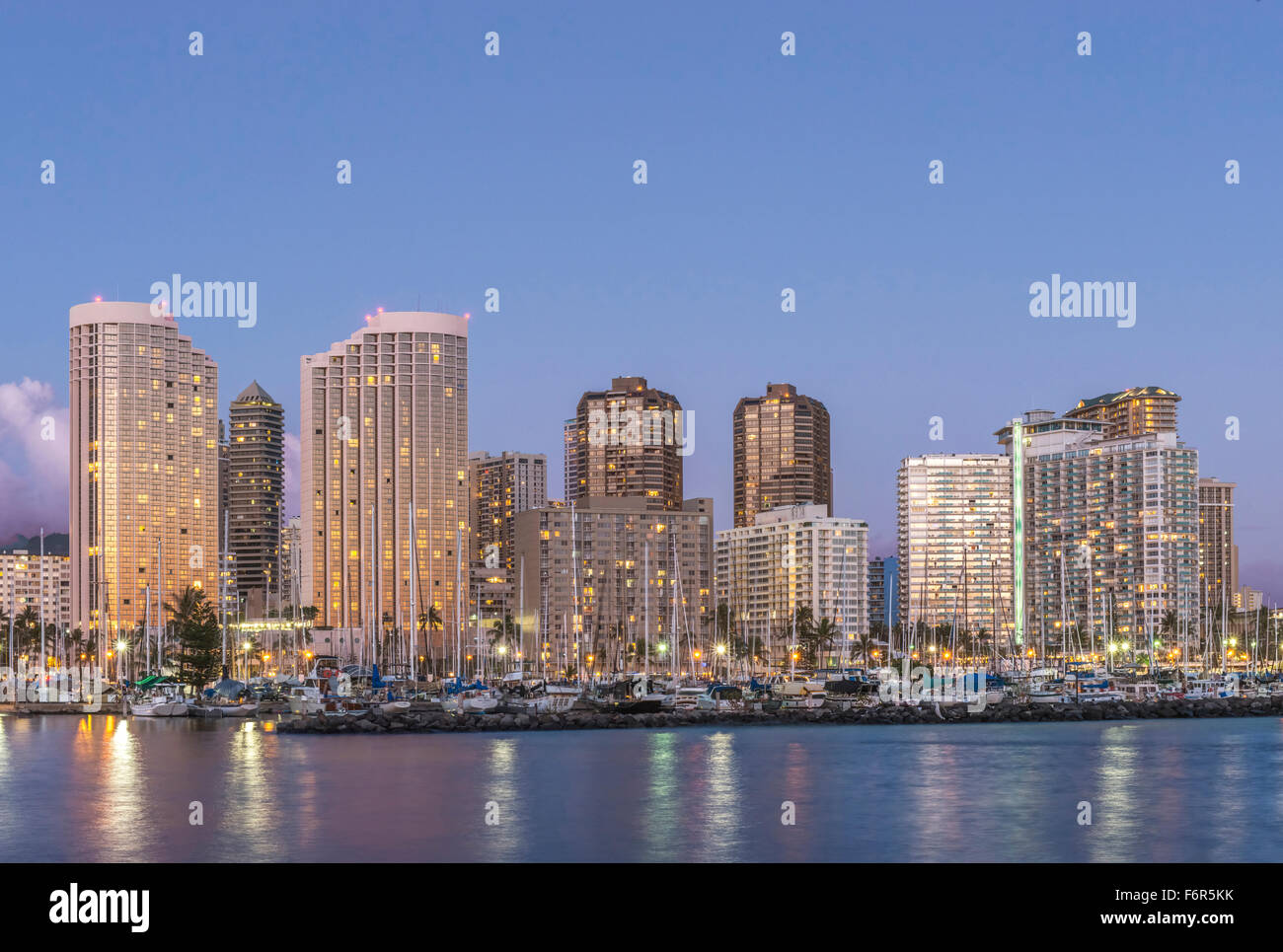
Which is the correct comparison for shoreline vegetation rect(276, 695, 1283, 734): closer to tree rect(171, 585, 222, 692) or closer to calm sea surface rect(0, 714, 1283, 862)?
calm sea surface rect(0, 714, 1283, 862)

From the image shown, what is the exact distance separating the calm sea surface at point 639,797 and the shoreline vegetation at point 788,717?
653cm

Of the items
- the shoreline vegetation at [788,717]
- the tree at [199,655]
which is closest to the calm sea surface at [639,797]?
Result: the shoreline vegetation at [788,717]

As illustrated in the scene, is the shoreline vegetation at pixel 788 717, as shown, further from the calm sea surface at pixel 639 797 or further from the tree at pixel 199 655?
the tree at pixel 199 655

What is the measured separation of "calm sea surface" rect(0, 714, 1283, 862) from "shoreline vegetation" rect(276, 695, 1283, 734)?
653 centimetres

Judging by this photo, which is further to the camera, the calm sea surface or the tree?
the tree

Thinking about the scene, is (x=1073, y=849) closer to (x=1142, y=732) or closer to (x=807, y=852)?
(x=807, y=852)

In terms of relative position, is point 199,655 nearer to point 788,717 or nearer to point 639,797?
point 788,717

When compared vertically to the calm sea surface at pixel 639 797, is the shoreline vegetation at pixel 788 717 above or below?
below

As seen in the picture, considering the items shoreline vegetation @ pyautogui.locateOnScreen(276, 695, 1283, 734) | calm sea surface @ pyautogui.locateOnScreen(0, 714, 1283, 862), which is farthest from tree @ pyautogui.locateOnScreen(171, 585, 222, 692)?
calm sea surface @ pyautogui.locateOnScreen(0, 714, 1283, 862)

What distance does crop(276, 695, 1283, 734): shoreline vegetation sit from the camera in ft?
364

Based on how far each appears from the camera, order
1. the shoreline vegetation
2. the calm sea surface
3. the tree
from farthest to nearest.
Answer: the tree < the shoreline vegetation < the calm sea surface

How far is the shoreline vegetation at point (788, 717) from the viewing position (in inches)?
4368

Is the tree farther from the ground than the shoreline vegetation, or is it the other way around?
the tree
